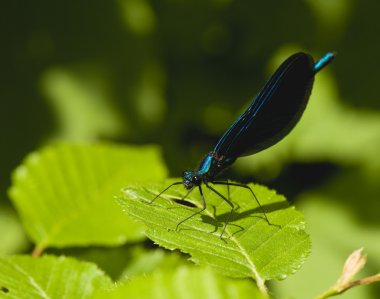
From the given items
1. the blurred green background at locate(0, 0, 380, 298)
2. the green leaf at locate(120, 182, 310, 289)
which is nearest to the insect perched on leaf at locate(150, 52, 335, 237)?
the green leaf at locate(120, 182, 310, 289)

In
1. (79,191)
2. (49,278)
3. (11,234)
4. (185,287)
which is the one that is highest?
(185,287)

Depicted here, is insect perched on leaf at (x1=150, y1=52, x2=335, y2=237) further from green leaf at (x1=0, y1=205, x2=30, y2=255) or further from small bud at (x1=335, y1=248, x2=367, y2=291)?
green leaf at (x1=0, y1=205, x2=30, y2=255)

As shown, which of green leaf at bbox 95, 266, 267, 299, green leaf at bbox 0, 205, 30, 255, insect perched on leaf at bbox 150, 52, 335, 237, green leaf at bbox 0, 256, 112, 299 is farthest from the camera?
green leaf at bbox 0, 205, 30, 255

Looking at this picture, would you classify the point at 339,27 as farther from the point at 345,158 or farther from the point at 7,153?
the point at 7,153

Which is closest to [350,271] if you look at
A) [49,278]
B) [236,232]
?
[236,232]

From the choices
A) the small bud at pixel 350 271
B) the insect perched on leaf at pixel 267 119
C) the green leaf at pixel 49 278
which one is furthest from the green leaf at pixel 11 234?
the small bud at pixel 350 271

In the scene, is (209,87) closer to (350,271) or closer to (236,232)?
(236,232)
